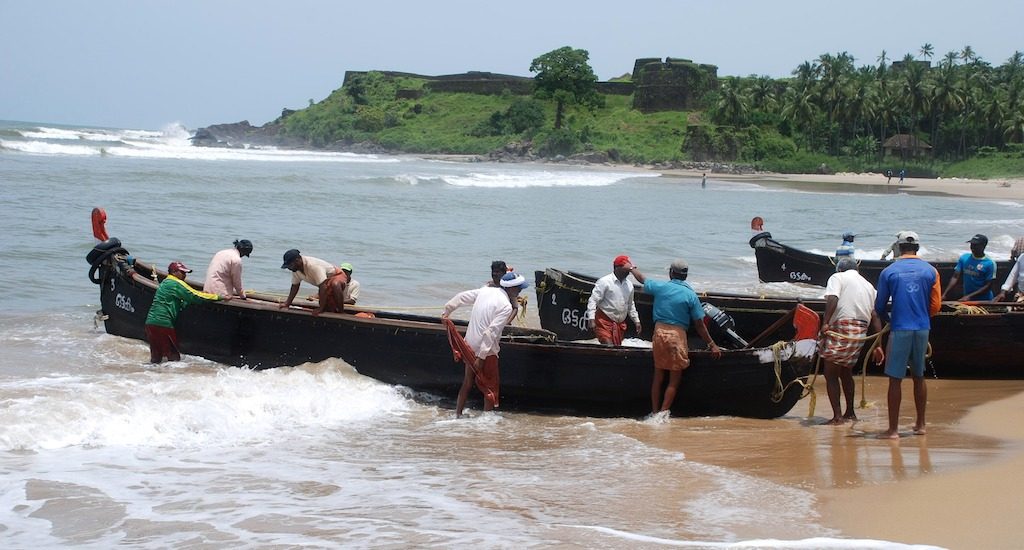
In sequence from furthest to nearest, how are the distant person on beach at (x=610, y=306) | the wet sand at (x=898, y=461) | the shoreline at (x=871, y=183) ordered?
the shoreline at (x=871, y=183)
the distant person on beach at (x=610, y=306)
the wet sand at (x=898, y=461)

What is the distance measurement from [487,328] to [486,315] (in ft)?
0.39

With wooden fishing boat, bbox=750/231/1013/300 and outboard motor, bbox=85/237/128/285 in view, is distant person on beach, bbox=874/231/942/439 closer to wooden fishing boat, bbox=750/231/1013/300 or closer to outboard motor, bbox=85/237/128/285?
outboard motor, bbox=85/237/128/285

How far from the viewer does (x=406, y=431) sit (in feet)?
29.0

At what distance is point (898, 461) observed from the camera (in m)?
7.48

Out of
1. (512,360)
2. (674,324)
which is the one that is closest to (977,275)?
(674,324)

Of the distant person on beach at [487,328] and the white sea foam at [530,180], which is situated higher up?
the white sea foam at [530,180]

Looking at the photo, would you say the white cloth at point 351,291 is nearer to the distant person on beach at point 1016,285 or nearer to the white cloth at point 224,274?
the white cloth at point 224,274

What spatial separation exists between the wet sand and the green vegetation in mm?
62489

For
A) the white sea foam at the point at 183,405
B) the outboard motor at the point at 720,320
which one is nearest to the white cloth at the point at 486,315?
the white sea foam at the point at 183,405

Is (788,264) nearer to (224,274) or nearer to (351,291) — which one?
(351,291)

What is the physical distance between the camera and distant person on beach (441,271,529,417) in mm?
9000

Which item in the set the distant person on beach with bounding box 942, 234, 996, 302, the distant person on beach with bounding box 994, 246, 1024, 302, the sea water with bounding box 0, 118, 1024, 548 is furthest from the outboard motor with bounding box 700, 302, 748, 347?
the distant person on beach with bounding box 994, 246, 1024, 302

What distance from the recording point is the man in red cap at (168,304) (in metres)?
11.1

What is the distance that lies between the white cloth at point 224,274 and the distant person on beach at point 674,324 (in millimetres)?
4860
